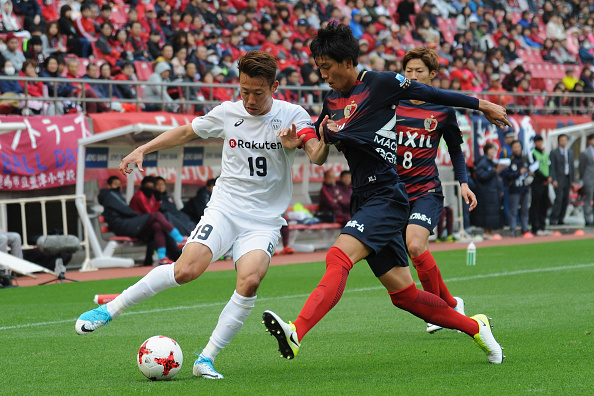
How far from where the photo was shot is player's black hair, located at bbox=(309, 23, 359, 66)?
5.55 m

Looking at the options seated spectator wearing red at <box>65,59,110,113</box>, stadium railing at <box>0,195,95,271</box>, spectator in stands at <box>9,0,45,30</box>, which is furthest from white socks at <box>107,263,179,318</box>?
spectator in stands at <box>9,0,45,30</box>

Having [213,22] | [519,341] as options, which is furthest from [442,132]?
[213,22]

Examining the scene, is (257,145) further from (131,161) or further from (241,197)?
(131,161)

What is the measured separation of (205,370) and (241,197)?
1186 millimetres

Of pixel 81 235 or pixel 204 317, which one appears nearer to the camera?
pixel 204 317

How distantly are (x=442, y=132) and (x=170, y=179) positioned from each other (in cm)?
1015

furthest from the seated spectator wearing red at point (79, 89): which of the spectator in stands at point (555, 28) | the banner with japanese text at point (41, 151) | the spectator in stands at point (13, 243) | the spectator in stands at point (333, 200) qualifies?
the spectator in stands at point (555, 28)

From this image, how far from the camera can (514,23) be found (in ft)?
109

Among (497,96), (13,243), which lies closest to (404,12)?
(497,96)

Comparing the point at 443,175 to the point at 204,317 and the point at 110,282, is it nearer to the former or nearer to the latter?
the point at 110,282

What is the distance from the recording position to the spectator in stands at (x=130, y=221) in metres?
15.4

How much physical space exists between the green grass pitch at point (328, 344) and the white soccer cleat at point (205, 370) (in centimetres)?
6

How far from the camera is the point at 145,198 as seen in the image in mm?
15688

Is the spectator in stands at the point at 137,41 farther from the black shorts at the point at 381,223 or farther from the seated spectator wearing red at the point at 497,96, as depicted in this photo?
the black shorts at the point at 381,223
